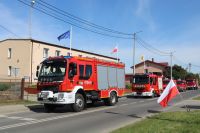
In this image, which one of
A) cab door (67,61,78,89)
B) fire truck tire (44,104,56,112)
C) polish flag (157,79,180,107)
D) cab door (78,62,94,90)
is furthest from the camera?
fire truck tire (44,104,56,112)

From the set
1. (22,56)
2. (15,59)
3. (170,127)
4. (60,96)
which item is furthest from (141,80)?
(170,127)

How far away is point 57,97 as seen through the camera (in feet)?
62.8

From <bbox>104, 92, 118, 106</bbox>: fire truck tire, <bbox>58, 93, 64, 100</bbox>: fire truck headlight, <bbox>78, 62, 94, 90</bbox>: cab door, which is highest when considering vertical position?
<bbox>78, 62, 94, 90</bbox>: cab door

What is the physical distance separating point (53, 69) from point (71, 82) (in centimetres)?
133

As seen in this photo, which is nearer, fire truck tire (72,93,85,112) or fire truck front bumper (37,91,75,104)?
fire truck front bumper (37,91,75,104)

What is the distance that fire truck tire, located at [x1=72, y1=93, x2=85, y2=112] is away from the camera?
1976 cm

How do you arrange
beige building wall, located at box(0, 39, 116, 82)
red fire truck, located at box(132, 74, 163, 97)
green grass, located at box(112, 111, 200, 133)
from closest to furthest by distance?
green grass, located at box(112, 111, 200, 133)
red fire truck, located at box(132, 74, 163, 97)
beige building wall, located at box(0, 39, 116, 82)

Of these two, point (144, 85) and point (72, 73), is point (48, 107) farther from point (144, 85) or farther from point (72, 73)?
point (144, 85)

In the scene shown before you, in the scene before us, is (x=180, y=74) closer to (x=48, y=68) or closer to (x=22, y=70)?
(x=22, y=70)

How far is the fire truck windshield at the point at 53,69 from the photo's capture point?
19541 millimetres

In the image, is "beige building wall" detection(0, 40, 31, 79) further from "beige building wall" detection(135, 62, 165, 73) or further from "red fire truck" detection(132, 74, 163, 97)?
"beige building wall" detection(135, 62, 165, 73)

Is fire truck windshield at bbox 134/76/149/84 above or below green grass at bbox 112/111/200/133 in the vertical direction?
above

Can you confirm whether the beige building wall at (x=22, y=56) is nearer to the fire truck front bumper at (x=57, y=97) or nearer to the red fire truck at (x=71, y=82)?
the red fire truck at (x=71, y=82)

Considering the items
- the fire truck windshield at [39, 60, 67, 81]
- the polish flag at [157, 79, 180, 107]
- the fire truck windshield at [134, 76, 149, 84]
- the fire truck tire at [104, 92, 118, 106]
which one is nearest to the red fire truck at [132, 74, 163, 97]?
the fire truck windshield at [134, 76, 149, 84]
